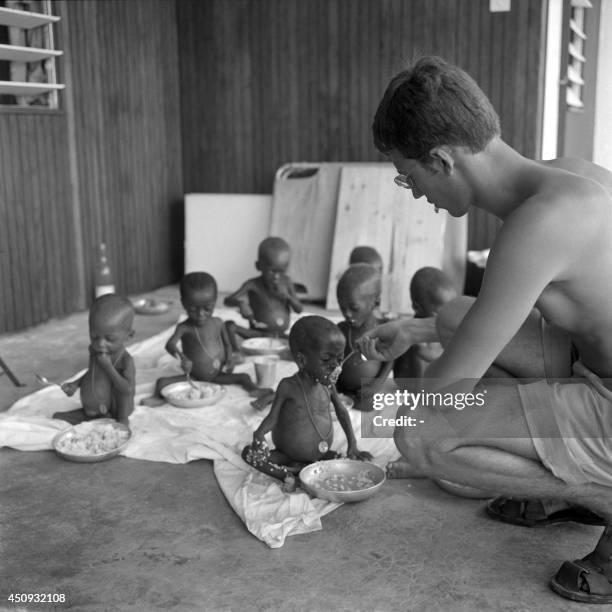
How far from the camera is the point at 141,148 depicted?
20.6 ft

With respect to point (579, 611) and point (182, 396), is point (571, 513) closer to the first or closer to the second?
point (579, 611)

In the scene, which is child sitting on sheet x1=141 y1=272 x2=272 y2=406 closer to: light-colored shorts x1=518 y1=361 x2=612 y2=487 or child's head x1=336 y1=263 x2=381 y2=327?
child's head x1=336 y1=263 x2=381 y2=327

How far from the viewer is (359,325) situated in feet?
11.2

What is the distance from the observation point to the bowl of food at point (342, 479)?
248 cm

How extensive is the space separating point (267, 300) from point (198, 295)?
0.82 metres

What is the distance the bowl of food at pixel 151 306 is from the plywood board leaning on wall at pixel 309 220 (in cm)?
109

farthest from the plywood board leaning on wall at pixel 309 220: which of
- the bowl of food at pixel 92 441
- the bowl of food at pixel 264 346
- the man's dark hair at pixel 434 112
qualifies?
the man's dark hair at pixel 434 112

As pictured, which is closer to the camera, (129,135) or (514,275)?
(514,275)

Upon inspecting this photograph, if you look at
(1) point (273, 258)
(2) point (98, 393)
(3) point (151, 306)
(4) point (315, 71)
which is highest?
(4) point (315, 71)

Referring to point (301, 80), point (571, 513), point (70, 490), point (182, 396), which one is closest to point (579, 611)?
point (571, 513)

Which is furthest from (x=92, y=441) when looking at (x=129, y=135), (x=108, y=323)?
(x=129, y=135)

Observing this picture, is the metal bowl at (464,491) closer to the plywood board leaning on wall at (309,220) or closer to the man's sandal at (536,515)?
the man's sandal at (536,515)

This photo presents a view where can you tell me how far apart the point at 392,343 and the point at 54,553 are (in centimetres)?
119

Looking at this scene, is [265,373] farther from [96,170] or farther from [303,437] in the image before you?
[96,170]
